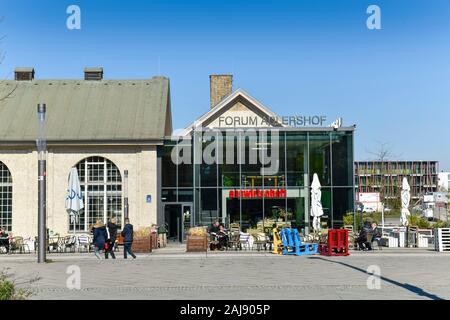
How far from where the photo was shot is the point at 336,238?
24594 millimetres

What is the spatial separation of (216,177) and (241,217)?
250 cm

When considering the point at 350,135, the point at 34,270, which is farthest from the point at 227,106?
the point at 34,270

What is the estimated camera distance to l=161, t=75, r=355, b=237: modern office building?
121 feet

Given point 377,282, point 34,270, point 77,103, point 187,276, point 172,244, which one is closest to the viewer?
point 377,282

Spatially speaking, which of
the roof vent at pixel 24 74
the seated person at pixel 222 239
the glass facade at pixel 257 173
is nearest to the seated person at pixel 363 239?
the seated person at pixel 222 239

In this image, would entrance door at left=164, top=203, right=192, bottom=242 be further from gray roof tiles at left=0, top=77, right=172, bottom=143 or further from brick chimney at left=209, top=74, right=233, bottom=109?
brick chimney at left=209, top=74, right=233, bottom=109

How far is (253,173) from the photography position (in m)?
37.2

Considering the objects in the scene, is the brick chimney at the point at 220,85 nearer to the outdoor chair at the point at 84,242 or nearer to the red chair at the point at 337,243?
the outdoor chair at the point at 84,242

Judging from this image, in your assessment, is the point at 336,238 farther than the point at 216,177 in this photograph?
No

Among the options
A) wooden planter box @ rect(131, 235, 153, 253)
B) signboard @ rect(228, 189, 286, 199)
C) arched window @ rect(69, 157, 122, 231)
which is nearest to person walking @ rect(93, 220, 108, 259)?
wooden planter box @ rect(131, 235, 153, 253)

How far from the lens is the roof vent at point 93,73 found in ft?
139

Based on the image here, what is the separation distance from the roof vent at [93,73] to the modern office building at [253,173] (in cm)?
823

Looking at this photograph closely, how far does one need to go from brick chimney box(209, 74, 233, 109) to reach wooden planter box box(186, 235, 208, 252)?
28705 mm
